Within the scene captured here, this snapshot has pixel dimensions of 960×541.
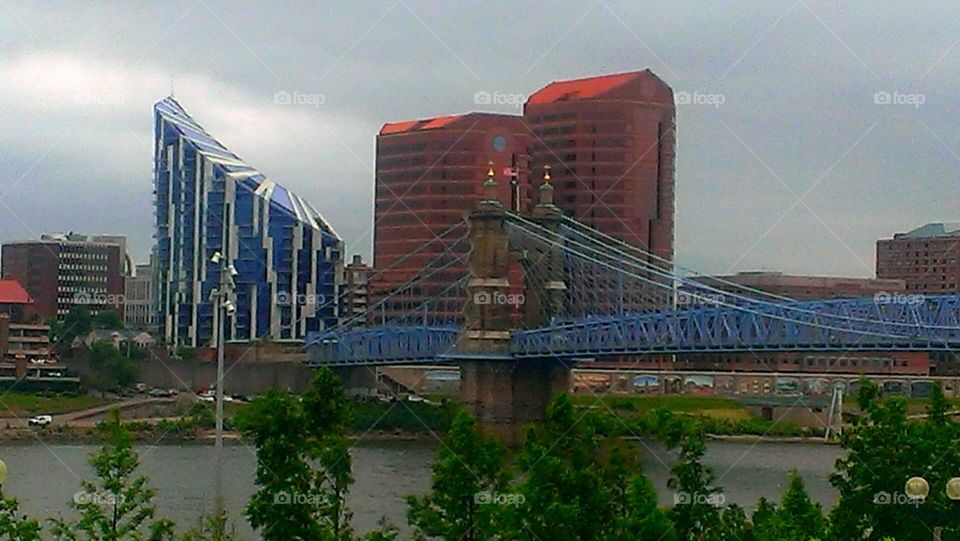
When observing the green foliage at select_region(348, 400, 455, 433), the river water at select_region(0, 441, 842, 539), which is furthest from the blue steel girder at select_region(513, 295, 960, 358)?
the green foliage at select_region(348, 400, 455, 433)

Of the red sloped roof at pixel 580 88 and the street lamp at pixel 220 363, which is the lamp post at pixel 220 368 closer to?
the street lamp at pixel 220 363

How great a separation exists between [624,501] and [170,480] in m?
15.7

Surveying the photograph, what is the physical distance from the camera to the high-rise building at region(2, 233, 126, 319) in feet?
233

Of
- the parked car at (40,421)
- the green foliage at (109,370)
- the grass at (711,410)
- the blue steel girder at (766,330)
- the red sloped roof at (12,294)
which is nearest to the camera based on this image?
the blue steel girder at (766,330)

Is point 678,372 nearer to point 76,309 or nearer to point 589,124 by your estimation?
point 589,124

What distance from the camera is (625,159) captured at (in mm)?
60062

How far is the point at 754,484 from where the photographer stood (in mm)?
29516

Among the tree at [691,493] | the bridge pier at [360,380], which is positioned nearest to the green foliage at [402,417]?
the bridge pier at [360,380]

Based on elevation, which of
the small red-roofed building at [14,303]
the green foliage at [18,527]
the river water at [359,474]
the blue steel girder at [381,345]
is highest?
the small red-roofed building at [14,303]

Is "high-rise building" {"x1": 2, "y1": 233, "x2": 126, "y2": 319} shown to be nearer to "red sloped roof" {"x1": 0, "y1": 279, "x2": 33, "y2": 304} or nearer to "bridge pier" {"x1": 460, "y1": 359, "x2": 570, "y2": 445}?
"red sloped roof" {"x1": 0, "y1": 279, "x2": 33, "y2": 304}

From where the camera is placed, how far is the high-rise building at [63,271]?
71125mm

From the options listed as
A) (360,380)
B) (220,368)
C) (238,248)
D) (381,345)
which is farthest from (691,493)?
(238,248)

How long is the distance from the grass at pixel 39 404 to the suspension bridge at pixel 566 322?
22.8 ft

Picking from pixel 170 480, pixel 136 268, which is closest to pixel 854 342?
pixel 170 480
